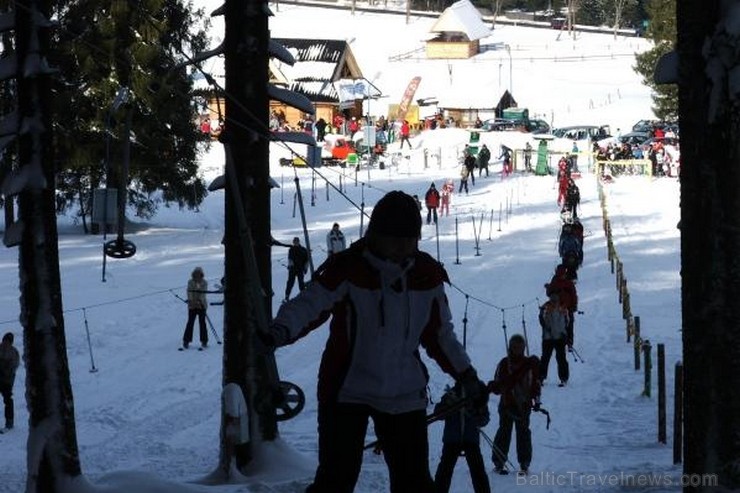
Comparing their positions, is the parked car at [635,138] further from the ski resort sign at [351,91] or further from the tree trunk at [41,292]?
the tree trunk at [41,292]

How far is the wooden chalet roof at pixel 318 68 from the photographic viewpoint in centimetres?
7750

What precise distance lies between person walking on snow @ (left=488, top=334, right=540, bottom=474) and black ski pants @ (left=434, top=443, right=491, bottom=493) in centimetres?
202

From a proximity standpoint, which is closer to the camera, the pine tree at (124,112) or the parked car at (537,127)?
the pine tree at (124,112)

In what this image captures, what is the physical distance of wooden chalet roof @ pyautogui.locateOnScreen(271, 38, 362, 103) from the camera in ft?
254

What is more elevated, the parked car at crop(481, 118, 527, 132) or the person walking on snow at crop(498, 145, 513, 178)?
the parked car at crop(481, 118, 527, 132)

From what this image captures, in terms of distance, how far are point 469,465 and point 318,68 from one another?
235 ft

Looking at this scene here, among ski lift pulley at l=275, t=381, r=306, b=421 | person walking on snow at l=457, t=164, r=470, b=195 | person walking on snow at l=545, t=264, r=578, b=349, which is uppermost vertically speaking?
person walking on snow at l=457, t=164, r=470, b=195

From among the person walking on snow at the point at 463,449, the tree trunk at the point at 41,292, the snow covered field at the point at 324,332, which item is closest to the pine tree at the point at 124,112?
the snow covered field at the point at 324,332

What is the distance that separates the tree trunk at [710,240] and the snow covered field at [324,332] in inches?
131

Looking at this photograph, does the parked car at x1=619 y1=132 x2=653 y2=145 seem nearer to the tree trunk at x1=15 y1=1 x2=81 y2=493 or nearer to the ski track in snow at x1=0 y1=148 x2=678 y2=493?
the ski track in snow at x1=0 y1=148 x2=678 y2=493

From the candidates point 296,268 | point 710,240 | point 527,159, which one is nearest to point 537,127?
point 527,159

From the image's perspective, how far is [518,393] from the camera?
1281 centimetres

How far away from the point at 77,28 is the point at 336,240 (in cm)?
1715
